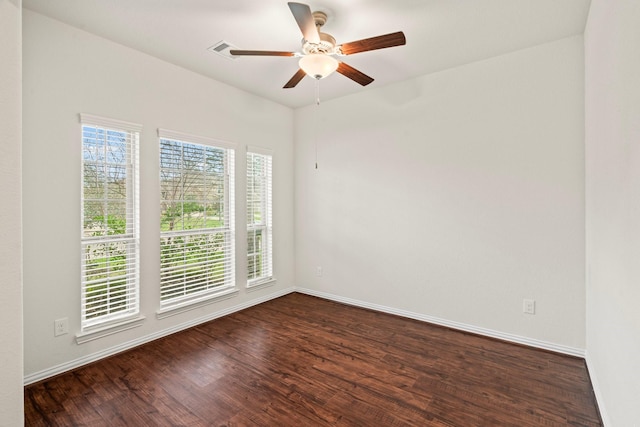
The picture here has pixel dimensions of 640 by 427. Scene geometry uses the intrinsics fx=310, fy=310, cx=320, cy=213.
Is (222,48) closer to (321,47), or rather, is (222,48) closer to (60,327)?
(321,47)

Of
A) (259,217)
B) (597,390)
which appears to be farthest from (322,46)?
(597,390)

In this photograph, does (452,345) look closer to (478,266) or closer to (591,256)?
(478,266)

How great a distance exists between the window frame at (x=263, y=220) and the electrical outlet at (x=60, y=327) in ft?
6.32

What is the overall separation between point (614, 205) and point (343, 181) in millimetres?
2910

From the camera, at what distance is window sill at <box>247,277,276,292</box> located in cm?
413

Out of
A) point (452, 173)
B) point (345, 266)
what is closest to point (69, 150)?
point (345, 266)

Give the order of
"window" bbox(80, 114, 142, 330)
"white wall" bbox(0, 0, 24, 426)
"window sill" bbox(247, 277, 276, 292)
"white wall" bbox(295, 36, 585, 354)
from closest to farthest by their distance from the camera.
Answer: "white wall" bbox(0, 0, 24, 426) < "window" bbox(80, 114, 142, 330) < "white wall" bbox(295, 36, 585, 354) < "window sill" bbox(247, 277, 276, 292)

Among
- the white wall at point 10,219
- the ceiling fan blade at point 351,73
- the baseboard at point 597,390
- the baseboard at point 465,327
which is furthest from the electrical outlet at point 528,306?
the white wall at point 10,219

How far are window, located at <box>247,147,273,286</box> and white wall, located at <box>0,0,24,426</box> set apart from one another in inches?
110

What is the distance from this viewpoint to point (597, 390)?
2.16m

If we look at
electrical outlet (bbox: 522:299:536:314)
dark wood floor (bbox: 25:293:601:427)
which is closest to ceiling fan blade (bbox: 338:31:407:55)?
dark wood floor (bbox: 25:293:601:427)

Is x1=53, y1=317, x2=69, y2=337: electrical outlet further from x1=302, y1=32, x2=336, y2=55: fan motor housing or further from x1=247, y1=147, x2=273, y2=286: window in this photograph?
x1=302, y1=32, x2=336, y2=55: fan motor housing

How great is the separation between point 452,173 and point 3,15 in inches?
137

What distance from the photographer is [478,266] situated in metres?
3.24
